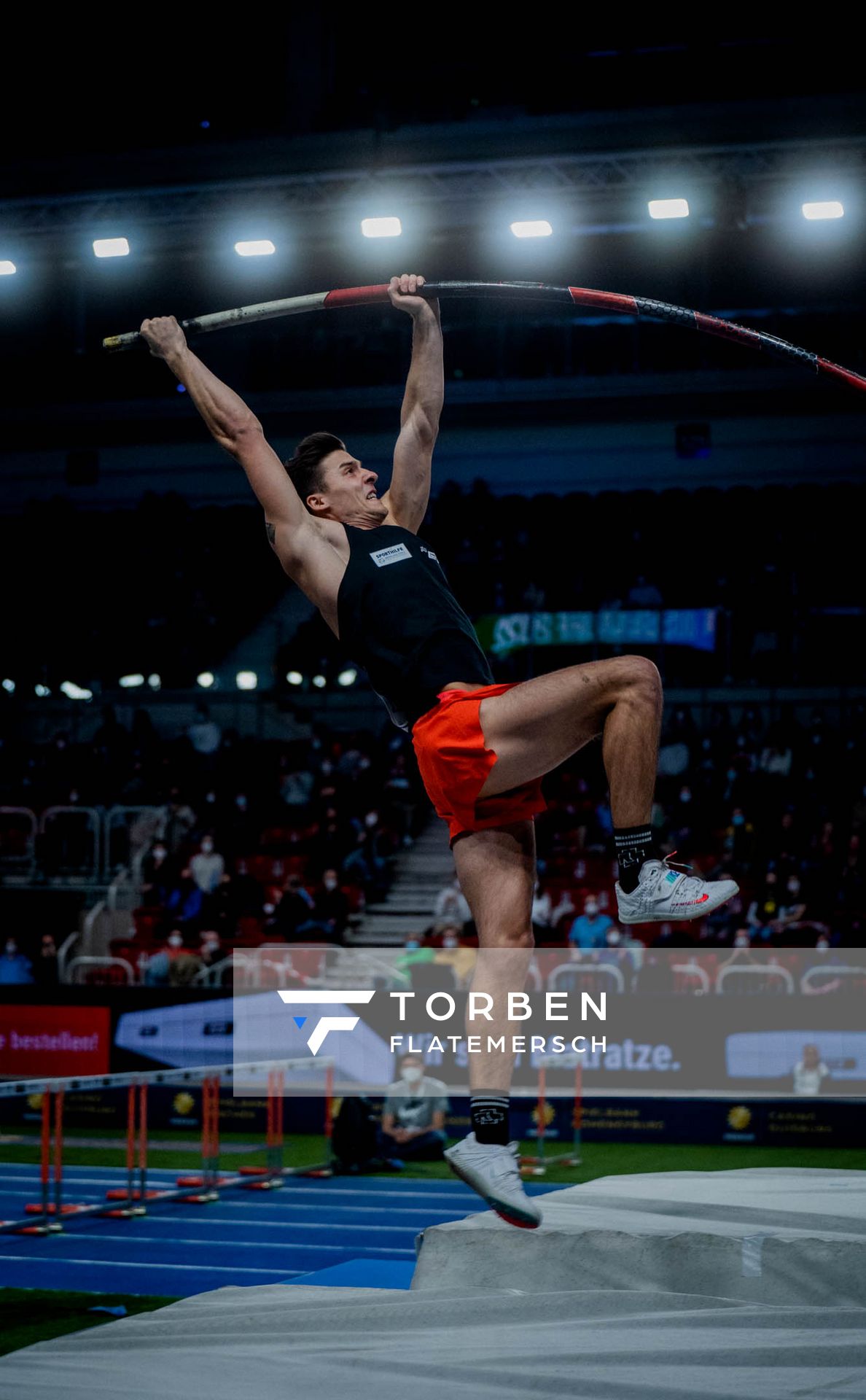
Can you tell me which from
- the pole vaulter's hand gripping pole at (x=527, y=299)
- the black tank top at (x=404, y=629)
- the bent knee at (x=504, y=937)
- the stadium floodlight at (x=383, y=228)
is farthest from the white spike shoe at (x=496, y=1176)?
the stadium floodlight at (x=383, y=228)

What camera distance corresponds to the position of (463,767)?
15.1ft

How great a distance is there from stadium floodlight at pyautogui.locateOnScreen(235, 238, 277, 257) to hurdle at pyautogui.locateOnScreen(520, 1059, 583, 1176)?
1029 centimetres

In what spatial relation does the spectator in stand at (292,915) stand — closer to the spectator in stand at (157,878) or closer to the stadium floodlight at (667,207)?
the spectator in stand at (157,878)

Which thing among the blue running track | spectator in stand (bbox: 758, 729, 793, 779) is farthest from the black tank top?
spectator in stand (bbox: 758, 729, 793, 779)

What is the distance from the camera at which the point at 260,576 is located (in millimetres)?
23656

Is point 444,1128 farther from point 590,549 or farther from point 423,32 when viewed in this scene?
point 423,32

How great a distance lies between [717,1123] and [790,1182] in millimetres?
7730

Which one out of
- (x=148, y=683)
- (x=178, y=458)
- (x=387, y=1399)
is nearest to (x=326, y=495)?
(x=387, y=1399)

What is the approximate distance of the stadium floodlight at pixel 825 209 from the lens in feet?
55.2

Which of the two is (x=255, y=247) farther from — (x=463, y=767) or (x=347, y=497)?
(x=463, y=767)

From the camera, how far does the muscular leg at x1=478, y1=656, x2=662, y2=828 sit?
447 cm

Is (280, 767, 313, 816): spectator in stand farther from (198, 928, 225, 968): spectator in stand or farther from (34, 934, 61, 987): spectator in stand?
(34, 934, 61, 987): spectator in stand

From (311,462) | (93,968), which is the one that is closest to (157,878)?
(93,968)

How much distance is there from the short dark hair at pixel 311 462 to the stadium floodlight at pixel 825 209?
43.6 feet
